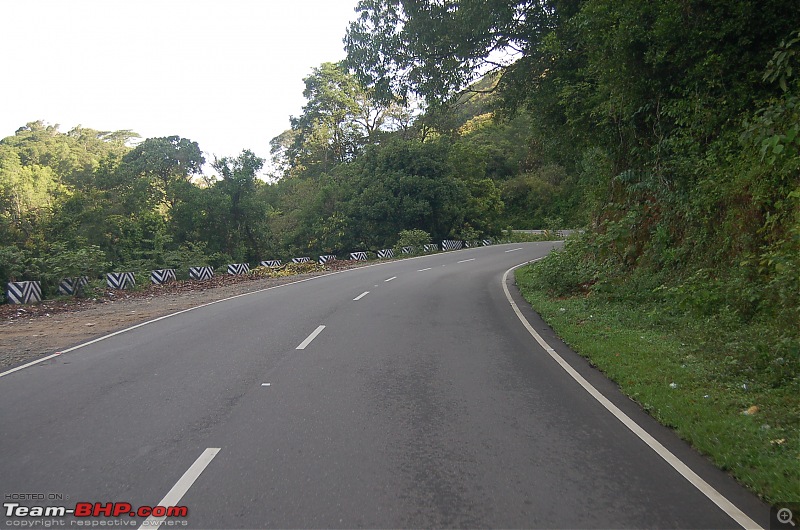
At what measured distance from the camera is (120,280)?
2183 cm

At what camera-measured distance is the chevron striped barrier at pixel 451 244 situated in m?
43.1

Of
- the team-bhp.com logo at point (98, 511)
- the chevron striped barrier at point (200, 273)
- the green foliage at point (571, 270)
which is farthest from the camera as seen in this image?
the chevron striped barrier at point (200, 273)

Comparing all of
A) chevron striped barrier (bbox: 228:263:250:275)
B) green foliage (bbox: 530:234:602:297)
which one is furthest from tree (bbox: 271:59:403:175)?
green foliage (bbox: 530:234:602:297)

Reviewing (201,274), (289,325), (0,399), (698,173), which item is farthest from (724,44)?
(201,274)

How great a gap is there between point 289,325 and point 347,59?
11.1m

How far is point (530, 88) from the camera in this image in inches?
751

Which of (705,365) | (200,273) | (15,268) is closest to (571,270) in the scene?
(705,365)

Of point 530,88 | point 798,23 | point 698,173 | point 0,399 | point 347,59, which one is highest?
point 347,59

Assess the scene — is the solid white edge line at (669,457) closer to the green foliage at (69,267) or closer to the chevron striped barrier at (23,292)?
the chevron striped barrier at (23,292)

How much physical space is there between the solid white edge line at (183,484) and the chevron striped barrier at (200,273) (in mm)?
22796

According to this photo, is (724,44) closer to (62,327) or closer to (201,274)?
(62,327)

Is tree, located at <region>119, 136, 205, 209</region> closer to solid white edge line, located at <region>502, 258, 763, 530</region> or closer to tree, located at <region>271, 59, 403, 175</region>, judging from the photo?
tree, located at <region>271, 59, 403, 175</region>

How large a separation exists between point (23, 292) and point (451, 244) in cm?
3010

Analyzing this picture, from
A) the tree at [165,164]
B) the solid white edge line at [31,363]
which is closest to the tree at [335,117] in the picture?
the tree at [165,164]
